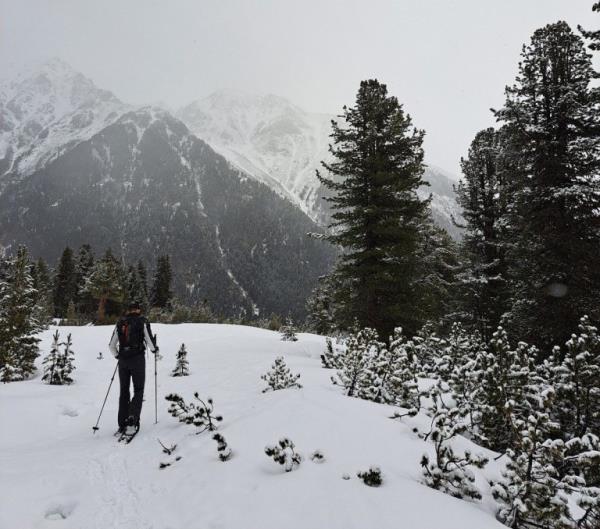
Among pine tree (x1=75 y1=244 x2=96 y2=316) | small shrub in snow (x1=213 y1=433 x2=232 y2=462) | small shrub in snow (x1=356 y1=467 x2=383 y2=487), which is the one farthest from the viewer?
pine tree (x1=75 y1=244 x2=96 y2=316)

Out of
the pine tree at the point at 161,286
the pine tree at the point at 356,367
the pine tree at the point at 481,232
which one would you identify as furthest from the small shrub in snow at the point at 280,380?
the pine tree at the point at 161,286

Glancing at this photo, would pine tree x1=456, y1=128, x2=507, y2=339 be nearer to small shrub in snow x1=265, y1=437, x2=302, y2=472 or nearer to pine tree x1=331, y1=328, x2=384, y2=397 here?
pine tree x1=331, y1=328, x2=384, y2=397

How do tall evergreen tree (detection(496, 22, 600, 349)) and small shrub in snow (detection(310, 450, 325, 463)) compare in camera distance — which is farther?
tall evergreen tree (detection(496, 22, 600, 349))

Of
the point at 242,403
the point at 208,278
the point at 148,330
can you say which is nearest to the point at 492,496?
the point at 242,403

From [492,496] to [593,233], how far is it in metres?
12.1

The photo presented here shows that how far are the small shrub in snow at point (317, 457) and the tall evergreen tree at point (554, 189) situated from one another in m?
11.5

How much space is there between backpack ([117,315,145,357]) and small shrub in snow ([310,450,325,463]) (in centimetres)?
426

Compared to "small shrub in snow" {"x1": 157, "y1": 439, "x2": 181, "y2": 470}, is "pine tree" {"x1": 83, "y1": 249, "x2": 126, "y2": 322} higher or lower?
higher

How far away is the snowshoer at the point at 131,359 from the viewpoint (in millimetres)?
6684

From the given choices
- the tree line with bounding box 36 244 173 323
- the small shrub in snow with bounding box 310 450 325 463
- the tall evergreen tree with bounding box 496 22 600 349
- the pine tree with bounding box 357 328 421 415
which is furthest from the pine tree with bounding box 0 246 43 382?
the tree line with bounding box 36 244 173 323

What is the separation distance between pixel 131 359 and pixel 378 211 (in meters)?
10.4

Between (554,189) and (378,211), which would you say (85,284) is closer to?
(378,211)

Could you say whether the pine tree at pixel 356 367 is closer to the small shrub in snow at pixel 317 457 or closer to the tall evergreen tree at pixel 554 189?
the small shrub in snow at pixel 317 457

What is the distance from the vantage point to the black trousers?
6676 millimetres
